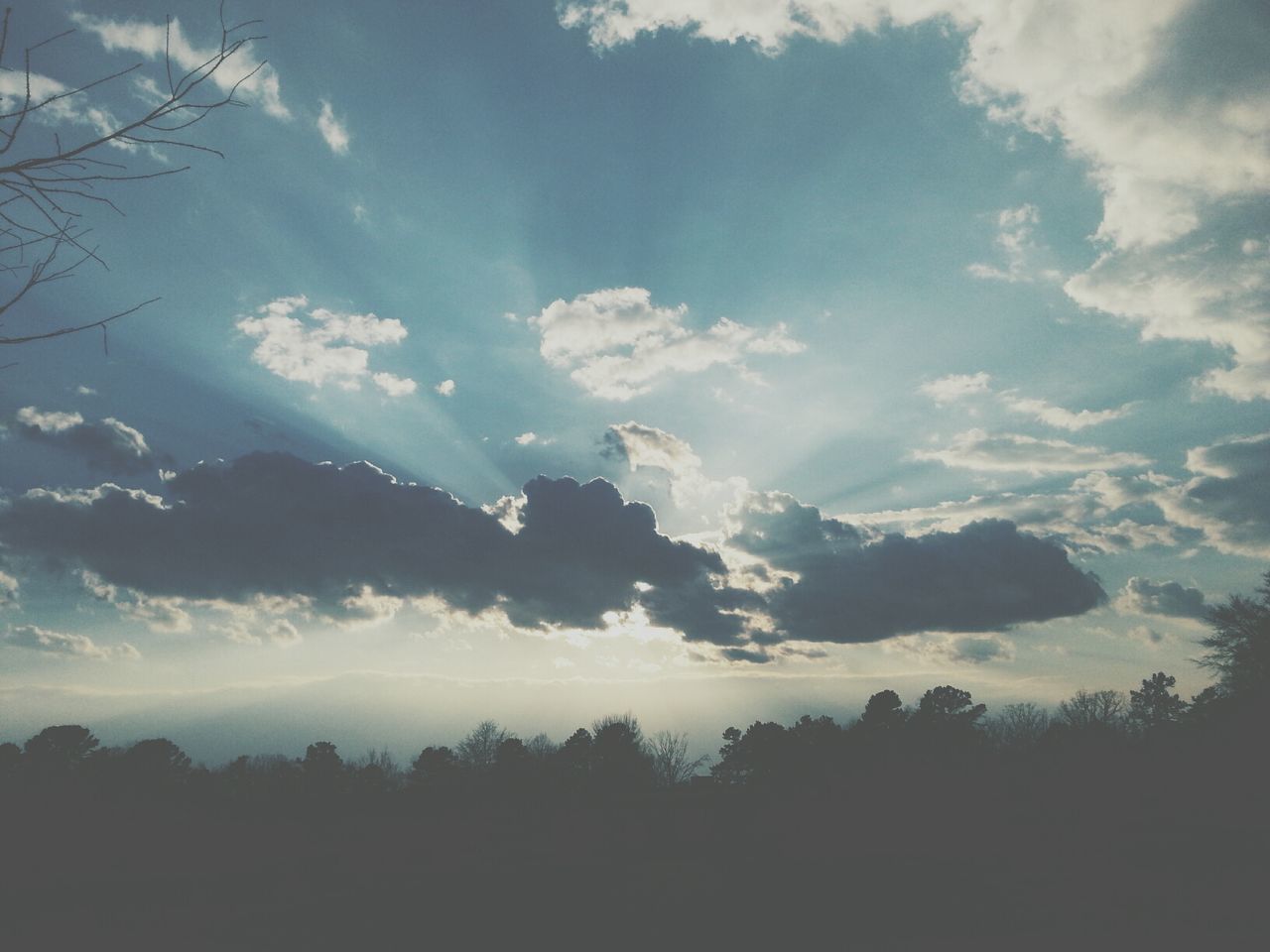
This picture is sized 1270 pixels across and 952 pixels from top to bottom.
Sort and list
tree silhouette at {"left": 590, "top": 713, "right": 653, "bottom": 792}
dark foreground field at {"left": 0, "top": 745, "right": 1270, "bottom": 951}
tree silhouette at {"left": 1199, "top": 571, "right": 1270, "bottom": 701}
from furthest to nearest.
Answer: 1. tree silhouette at {"left": 590, "top": 713, "right": 653, "bottom": 792}
2. tree silhouette at {"left": 1199, "top": 571, "right": 1270, "bottom": 701}
3. dark foreground field at {"left": 0, "top": 745, "right": 1270, "bottom": 951}

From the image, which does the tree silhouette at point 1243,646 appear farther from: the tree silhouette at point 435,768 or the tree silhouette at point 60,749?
the tree silhouette at point 60,749

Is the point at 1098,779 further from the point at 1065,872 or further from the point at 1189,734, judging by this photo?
the point at 1189,734

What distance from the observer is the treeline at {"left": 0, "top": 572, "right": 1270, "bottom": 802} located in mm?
41781

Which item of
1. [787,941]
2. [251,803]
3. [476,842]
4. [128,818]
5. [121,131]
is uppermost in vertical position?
[121,131]

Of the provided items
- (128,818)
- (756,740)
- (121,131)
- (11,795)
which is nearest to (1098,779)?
(756,740)

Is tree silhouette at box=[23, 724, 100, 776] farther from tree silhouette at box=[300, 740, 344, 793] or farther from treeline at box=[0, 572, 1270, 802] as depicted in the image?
tree silhouette at box=[300, 740, 344, 793]

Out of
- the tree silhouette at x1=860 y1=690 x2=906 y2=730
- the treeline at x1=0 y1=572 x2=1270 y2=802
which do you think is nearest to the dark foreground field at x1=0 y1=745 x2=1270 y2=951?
the treeline at x1=0 y1=572 x2=1270 y2=802

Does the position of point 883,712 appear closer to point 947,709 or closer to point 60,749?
point 947,709

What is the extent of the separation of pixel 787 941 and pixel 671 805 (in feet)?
57.6

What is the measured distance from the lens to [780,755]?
5997 cm

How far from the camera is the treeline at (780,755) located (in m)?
41.8

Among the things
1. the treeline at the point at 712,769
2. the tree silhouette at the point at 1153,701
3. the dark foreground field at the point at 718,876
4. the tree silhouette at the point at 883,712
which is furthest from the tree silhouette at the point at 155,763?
the tree silhouette at the point at 1153,701

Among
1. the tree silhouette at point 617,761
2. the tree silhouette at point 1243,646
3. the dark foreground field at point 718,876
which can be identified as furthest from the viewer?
the tree silhouette at point 617,761

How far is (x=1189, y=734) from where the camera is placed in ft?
151
